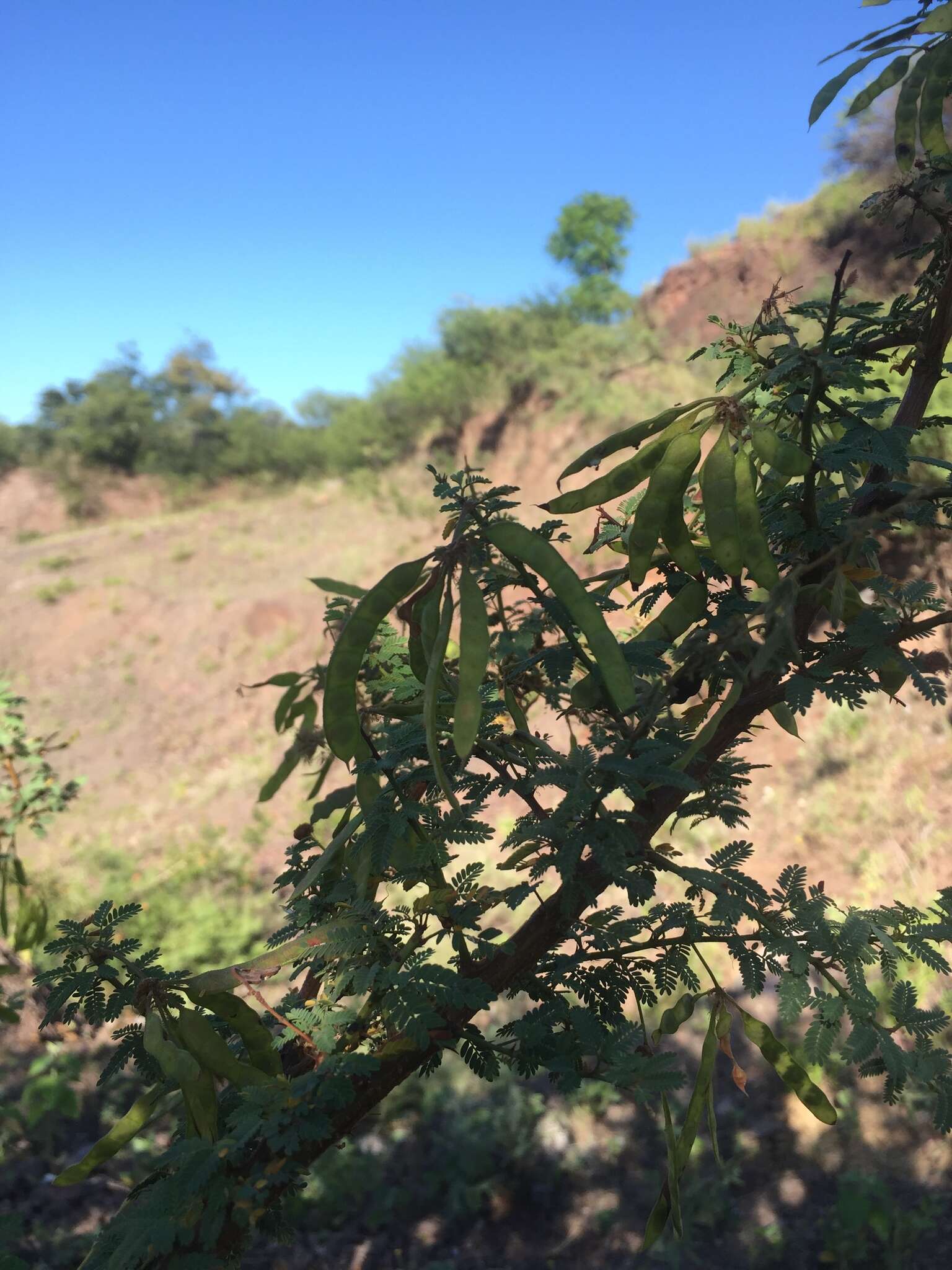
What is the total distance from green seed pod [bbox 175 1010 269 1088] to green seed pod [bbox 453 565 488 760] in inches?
15.5

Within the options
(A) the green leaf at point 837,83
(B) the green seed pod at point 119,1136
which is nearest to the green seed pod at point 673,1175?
(B) the green seed pod at point 119,1136

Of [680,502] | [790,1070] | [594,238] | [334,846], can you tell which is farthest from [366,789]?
[594,238]

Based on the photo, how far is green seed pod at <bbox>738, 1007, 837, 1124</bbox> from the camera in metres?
0.92

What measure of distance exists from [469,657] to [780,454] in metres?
0.33

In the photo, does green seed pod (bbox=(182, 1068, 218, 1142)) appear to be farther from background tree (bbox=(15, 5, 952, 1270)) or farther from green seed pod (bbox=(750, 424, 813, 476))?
green seed pod (bbox=(750, 424, 813, 476))

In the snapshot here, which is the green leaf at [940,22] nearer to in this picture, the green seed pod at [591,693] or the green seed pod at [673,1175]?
the green seed pod at [591,693]

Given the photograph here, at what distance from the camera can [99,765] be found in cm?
788

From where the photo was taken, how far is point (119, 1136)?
859 millimetres

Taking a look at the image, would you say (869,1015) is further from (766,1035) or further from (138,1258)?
(138,1258)

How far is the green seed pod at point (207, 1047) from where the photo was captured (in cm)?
82

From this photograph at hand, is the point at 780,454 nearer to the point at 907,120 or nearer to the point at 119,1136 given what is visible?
the point at 907,120

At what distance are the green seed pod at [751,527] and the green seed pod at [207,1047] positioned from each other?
69 centimetres

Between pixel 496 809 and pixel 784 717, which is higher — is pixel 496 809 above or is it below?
above

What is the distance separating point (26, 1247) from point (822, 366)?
144 inches
